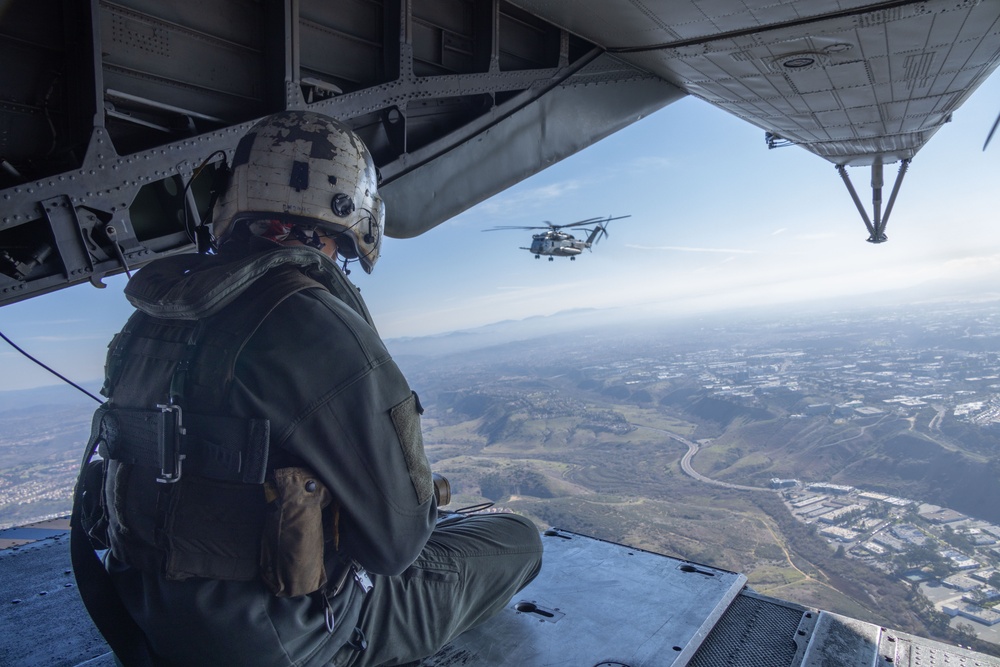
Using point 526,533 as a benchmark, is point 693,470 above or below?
below

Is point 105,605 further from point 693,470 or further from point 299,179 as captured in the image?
point 693,470

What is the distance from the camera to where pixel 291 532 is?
1.41 meters

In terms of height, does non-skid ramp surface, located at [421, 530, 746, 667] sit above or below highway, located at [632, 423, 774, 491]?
above

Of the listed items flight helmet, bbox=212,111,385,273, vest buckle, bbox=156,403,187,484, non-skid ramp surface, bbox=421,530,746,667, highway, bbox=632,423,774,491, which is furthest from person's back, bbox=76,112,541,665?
highway, bbox=632,423,774,491

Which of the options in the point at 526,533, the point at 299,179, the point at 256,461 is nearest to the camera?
the point at 256,461

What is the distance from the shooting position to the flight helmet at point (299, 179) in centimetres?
189

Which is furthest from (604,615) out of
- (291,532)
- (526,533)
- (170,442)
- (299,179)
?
(299,179)

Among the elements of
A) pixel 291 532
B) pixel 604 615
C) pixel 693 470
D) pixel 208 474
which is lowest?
pixel 693 470

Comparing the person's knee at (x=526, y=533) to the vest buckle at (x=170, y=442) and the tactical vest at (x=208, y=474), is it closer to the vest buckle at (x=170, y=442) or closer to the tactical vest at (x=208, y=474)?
the tactical vest at (x=208, y=474)

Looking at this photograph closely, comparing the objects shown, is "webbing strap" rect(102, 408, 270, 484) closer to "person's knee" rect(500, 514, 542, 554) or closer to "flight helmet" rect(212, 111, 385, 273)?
"flight helmet" rect(212, 111, 385, 273)

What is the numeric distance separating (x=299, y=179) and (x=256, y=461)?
98 cm

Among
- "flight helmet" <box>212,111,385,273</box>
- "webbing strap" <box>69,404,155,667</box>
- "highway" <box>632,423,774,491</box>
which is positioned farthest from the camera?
"highway" <box>632,423,774,491</box>

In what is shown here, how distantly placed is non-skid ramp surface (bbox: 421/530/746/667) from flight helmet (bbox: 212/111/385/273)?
69.3 inches

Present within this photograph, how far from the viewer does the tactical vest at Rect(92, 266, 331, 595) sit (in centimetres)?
141
